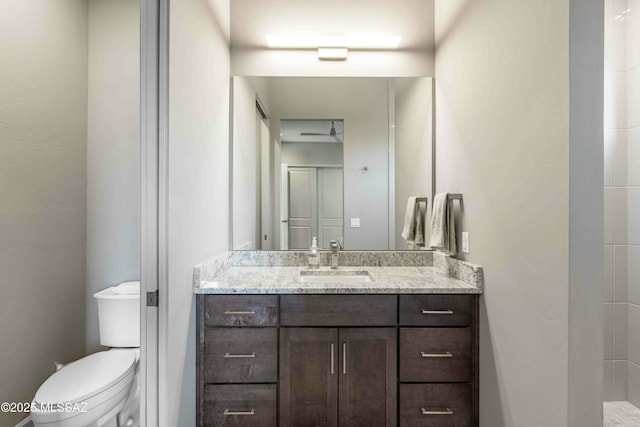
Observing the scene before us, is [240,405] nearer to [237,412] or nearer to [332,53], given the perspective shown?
[237,412]

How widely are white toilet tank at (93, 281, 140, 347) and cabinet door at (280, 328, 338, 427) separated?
2.72 ft

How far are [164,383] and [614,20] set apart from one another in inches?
114

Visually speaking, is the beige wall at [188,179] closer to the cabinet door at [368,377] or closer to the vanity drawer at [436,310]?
the cabinet door at [368,377]

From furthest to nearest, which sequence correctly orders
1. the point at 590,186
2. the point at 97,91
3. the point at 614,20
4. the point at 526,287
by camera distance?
1. the point at 614,20
2. the point at 97,91
3. the point at 526,287
4. the point at 590,186

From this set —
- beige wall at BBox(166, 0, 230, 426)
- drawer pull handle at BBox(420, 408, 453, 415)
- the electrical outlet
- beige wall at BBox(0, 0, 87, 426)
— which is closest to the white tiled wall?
the electrical outlet

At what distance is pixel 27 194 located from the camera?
3.84 ft

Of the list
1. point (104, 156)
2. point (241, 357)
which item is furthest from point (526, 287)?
point (104, 156)

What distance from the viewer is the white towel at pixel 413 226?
78.3 inches

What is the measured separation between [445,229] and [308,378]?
1.10 m

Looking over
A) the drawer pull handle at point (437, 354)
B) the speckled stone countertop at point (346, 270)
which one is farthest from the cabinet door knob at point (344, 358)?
the drawer pull handle at point (437, 354)

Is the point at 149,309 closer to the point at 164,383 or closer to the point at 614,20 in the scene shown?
the point at 164,383

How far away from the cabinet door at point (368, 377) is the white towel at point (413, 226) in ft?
2.31

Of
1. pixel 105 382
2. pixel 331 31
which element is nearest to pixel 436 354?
pixel 105 382

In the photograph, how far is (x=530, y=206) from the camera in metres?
1.09
